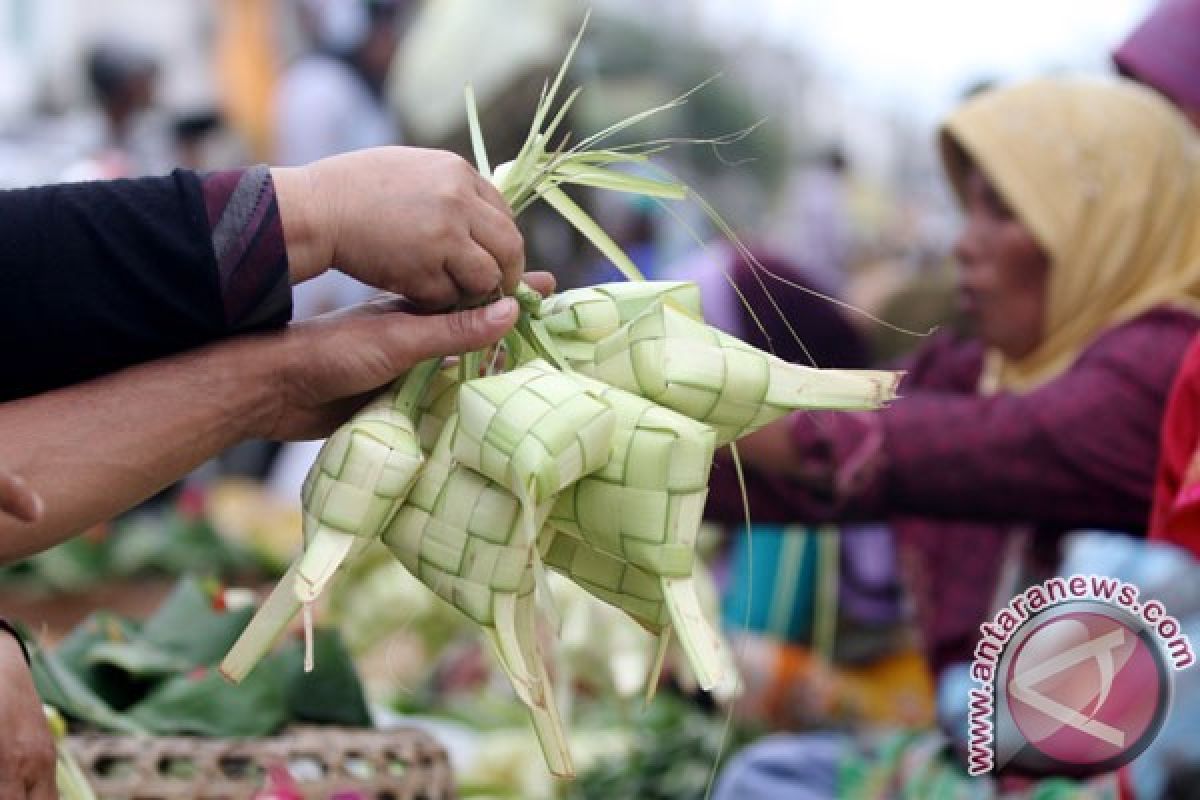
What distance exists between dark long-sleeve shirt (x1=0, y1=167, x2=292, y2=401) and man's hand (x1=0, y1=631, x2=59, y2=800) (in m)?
0.25

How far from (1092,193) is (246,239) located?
1.86m

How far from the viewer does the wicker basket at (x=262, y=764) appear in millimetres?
1775

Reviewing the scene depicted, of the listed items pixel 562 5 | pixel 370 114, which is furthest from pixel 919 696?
pixel 370 114

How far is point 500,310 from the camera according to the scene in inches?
58.9

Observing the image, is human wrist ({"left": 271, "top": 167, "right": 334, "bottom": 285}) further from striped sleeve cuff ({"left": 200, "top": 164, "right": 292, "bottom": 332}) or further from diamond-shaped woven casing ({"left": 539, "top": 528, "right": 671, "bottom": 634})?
diamond-shaped woven casing ({"left": 539, "top": 528, "right": 671, "bottom": 634})

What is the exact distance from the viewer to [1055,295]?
296 cm

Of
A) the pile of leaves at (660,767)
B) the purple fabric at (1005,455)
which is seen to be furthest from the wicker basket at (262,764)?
the pile of leaves at (660,767)

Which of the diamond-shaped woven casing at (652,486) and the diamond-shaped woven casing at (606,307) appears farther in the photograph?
the diamond-shaped woven casing at (606,307)

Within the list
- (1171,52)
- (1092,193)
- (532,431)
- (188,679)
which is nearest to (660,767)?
(1092,193)

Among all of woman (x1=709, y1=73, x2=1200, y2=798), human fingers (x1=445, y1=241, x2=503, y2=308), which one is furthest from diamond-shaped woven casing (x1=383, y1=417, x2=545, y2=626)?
woman (x1=709, y1=73, x2=1200, y2=798)

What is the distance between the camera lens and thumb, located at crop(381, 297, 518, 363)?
4.88 ft

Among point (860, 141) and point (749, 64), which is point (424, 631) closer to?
point (749, 64)

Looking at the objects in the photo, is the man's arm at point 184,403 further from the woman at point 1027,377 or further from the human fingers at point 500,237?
the woman at point 1027,377

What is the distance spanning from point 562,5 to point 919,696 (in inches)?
78.0
